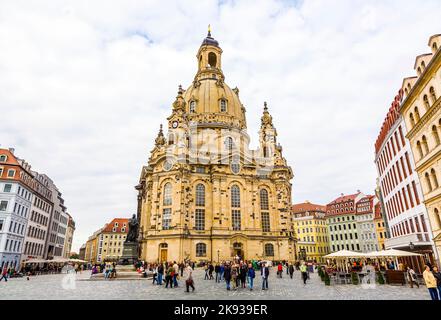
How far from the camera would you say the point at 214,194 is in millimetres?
50250

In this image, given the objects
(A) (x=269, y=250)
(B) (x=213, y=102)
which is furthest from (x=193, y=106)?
(A) (x=269, y=250)

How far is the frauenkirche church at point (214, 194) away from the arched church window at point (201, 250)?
0.06m

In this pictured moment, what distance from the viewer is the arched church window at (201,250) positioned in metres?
46.4

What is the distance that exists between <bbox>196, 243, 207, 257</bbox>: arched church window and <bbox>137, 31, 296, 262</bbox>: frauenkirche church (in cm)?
6

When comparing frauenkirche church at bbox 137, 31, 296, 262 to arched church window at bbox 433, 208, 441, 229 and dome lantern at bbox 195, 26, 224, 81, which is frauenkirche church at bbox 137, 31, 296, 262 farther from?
arched church window at bbox 433, 208, 441, 229

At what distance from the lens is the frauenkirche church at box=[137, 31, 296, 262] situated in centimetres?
4694

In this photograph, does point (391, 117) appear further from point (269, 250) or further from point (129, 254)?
point (129, 254)

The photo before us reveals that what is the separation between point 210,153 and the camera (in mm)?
55781

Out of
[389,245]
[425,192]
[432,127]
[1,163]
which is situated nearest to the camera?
[432,127]

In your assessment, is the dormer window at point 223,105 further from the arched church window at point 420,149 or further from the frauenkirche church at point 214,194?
the arched church window at point 420,149
